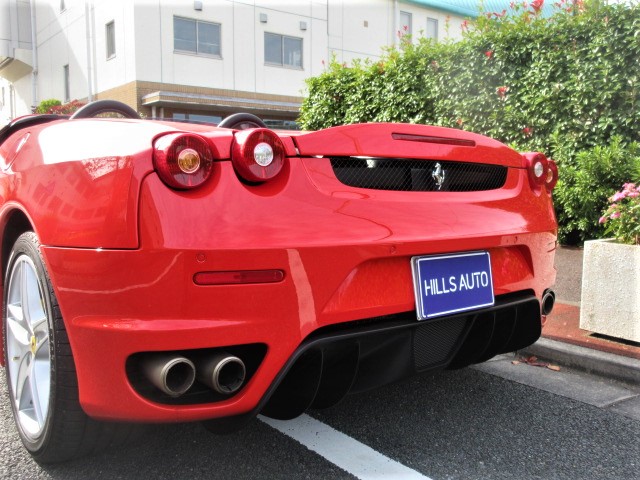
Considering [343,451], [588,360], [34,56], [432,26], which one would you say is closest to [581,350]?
[588,360]

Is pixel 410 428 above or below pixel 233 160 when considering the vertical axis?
below

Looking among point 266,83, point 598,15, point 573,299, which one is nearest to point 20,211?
point 573,299

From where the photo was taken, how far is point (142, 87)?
18391mm

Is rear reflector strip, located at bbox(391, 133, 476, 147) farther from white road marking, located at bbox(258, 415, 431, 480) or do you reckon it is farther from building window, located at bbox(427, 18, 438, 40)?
building window, located at bbox(427, 18, 438, 40)

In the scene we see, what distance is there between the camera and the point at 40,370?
213cm

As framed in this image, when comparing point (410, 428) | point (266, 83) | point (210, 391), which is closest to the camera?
point (210, 391)

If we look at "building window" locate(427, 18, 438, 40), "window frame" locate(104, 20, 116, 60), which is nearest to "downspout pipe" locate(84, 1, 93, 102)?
"window frame" locate(104, 20, 116, 60)

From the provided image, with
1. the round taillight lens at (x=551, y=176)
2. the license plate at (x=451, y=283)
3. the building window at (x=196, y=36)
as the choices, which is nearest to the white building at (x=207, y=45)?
the building window at (x=196, y=36)

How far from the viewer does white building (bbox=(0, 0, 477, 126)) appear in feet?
60.4

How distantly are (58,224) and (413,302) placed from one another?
1.15 m

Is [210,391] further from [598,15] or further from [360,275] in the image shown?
[598,15]

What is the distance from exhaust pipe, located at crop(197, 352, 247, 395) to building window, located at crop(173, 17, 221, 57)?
18.6 metres

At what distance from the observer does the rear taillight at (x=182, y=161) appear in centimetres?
168

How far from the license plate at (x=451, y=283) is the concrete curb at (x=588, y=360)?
1273mm
